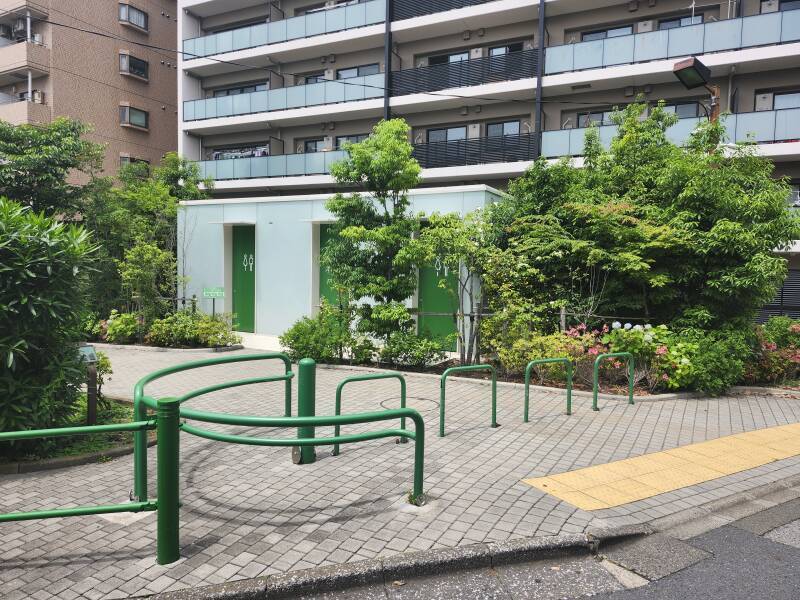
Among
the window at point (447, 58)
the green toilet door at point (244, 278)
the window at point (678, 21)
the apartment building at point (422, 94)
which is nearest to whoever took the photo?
the apartment building at point (422, 94)

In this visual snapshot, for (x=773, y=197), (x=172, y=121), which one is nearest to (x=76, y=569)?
(x=773, y=197)

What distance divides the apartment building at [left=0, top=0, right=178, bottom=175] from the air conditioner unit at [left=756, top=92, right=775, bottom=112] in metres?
24.2

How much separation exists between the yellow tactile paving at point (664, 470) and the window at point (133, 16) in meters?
29.6

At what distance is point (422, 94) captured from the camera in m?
19.9

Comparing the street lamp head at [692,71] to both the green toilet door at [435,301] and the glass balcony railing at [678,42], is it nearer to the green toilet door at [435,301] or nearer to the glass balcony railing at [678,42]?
the green toilet door at [435,301]

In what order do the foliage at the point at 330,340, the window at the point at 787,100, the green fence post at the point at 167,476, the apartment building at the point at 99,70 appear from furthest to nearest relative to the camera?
1. the apartment building at the point at 99,70
2. the window at the point at 787,100
3. the foliage at the point at 330,340
4. the green fence post at the point at 167,476

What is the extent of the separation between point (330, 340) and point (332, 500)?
6385mm

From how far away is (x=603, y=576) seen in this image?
11.4 feet

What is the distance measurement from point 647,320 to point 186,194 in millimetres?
16606

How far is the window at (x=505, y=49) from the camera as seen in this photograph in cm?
1973

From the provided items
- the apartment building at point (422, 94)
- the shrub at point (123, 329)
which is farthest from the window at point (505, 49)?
the shrub at point (123, 329)

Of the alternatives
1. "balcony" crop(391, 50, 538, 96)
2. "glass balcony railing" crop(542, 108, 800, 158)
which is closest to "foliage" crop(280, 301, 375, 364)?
"glass balcony railing" crop(542, 108, 800, 158)

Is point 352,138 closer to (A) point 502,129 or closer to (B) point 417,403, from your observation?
(A) point 502,129

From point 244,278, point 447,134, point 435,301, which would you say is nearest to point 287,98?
point 447,134
